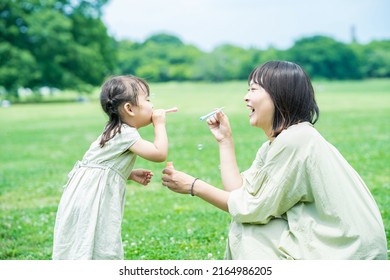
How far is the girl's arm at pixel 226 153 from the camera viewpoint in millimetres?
3488

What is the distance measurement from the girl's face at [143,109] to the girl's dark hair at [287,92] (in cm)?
72

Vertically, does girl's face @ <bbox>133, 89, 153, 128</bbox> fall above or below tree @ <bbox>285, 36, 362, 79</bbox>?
above

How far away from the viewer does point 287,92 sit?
318 centimetres

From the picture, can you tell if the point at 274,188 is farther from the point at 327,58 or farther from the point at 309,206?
the point at 327,58

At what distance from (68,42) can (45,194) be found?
38057mm

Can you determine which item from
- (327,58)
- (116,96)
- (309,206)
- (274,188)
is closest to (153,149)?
(116,96)

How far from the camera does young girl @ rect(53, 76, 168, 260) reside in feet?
11.4

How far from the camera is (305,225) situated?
3.11 metres

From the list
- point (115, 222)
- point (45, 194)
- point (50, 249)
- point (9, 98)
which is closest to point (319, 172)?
point (115, 222)

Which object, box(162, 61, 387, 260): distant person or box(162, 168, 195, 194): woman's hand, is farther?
box(162, 168, 195, 194): woman's hand

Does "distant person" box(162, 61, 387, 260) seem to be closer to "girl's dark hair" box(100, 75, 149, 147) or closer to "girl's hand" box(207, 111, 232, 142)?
"girl's hand" box(207, 111, 232, 142)

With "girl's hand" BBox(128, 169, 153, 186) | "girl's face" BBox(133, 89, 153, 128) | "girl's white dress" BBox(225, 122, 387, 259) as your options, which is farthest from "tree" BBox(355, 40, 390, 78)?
"girl's white dress" BBox(225, 122, 387, 259)

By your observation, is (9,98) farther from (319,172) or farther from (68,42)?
(319,172)

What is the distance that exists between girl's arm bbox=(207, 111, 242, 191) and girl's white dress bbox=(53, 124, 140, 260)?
1.57 ft
